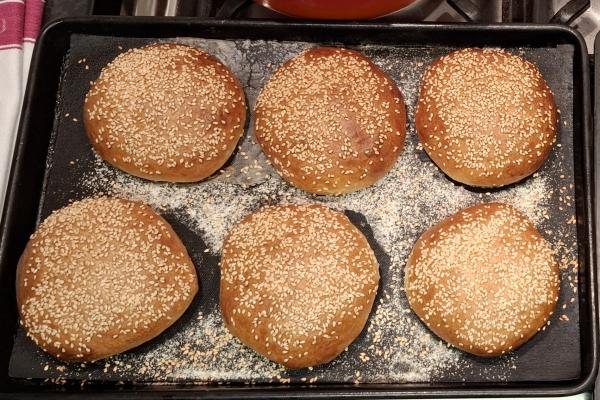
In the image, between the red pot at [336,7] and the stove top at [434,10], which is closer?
the red pot at [336,7]

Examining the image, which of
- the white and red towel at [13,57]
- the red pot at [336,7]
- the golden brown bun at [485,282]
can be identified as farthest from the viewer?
the white and red towel at [13,57]

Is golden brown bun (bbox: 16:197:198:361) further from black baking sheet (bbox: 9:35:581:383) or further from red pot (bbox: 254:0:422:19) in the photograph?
red pot (bbox: 254:0:422:19)

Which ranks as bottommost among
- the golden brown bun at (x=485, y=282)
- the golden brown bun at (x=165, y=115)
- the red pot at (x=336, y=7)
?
the golden brown bun at (x=485, y=282)

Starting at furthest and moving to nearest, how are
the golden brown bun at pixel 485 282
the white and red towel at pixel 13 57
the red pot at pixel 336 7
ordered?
the white and red towel at pixel 13 57 < the red pot at pixel 336 7 < the golden brown bun at pixel 485 282

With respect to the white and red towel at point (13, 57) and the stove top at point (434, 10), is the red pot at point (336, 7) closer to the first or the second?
the stove top at point (434, 10)

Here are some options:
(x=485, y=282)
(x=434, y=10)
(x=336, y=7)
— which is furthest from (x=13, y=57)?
(x=485, y=282)

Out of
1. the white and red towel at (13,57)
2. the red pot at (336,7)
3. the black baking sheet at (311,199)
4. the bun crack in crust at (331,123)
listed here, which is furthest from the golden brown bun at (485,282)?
the white and red towel at (13,57)

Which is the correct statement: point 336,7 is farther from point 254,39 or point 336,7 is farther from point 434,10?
point 434,10
